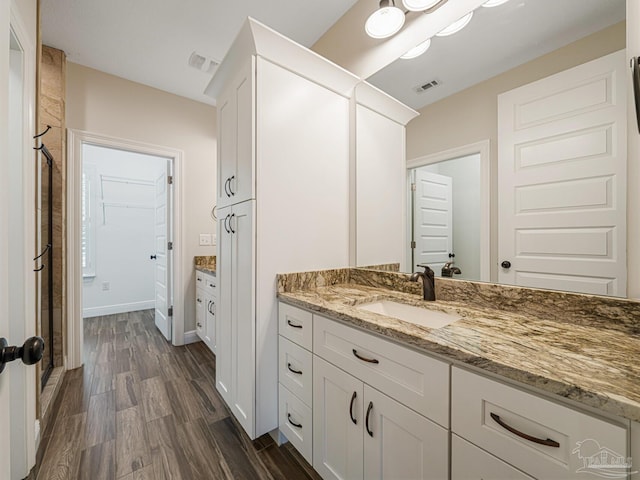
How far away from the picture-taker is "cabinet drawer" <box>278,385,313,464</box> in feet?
4.03

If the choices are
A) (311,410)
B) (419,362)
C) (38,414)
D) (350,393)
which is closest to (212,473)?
(311,410)

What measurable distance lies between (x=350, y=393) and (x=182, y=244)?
8.24ft

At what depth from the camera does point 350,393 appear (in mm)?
1027

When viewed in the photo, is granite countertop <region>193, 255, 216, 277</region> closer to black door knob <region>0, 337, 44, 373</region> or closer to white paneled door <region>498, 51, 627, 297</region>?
black door knob <region>0, 337, 44, 373</region>

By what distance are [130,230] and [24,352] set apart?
14.2 feet

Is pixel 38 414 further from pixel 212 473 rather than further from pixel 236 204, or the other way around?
pixel 236 204

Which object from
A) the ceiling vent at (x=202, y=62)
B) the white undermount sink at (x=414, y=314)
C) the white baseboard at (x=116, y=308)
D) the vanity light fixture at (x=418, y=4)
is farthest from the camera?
the white baseboard at (x=116, y=308)

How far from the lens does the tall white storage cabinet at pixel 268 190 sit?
1.40 metres

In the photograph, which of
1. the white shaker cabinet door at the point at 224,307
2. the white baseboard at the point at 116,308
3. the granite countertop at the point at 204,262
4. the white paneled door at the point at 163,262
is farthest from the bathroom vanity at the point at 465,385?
the white baseboard at the point at 116,308

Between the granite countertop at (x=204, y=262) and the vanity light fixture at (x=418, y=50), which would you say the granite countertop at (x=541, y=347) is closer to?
the vanity light fixture at (x=418, y=50)

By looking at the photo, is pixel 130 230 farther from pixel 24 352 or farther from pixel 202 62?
pixel 24 352

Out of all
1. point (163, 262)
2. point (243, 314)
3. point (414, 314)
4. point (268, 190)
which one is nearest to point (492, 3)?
point (268, 190)

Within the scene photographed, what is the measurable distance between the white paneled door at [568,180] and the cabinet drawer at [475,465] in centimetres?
69

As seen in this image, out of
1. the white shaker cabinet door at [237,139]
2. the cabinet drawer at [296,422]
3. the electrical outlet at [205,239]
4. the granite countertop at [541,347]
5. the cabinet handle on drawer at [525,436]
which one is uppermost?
the white shaker cabinet door at [237,139]
